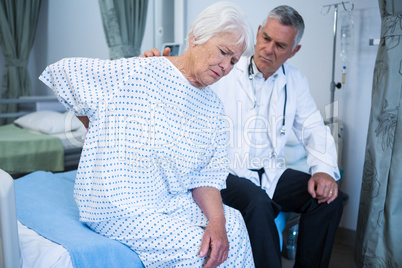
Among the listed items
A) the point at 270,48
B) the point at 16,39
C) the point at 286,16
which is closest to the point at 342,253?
the point at 270,48

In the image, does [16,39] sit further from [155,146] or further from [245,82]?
[155,146]

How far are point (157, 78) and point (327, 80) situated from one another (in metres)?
1.86

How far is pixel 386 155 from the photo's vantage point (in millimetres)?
1981

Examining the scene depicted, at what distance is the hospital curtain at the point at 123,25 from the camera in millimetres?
3541

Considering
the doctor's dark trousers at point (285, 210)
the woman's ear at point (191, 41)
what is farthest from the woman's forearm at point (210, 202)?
the woman's ear at point (191, 41)

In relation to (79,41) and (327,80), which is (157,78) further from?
(79,41)

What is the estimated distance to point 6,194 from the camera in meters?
0.87

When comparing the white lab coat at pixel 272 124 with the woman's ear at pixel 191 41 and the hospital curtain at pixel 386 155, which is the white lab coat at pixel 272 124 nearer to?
the hospital curtain at pixel 386 155

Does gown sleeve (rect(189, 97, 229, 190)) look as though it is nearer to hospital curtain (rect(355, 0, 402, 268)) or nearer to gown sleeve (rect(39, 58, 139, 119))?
gown sleeve (rect(39, 58, 139, 119))

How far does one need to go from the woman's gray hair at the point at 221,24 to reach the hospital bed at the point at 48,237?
30.9 inches

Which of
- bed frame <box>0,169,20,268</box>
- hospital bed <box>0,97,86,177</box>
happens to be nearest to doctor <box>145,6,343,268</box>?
bed frame <box>0,169,20,268</box>

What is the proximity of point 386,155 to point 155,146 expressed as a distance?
1.28 m

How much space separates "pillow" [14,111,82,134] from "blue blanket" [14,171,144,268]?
1366 millimetres

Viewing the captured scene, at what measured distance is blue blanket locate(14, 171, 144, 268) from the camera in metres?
1.21
